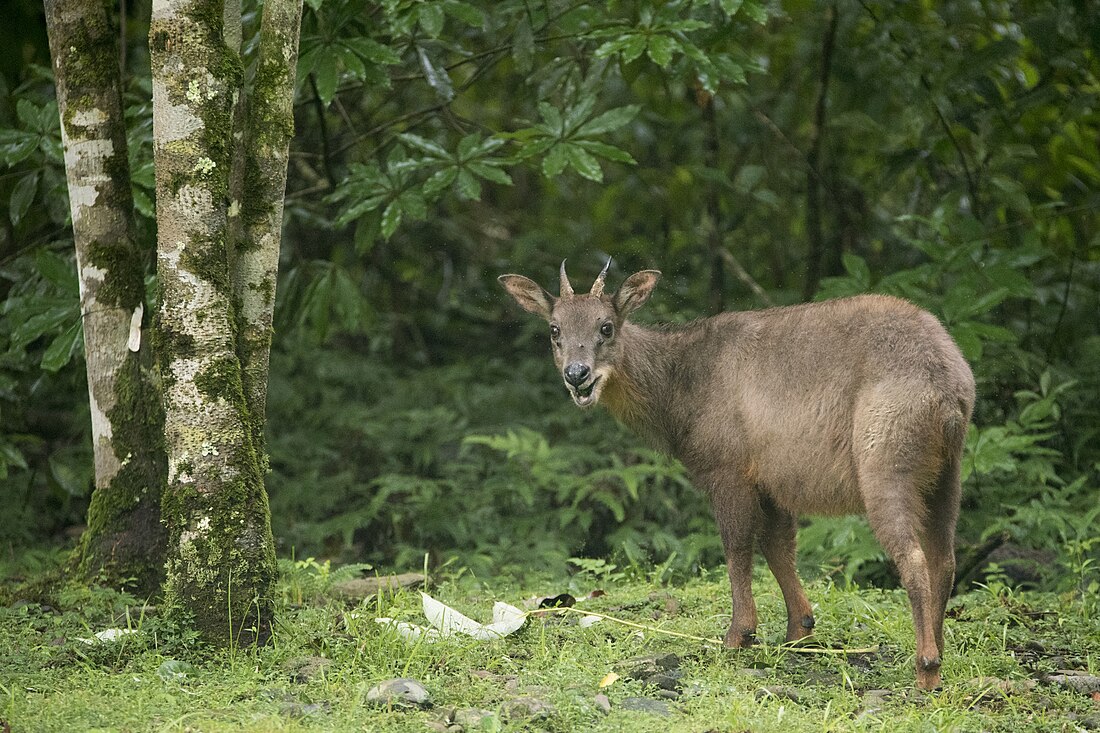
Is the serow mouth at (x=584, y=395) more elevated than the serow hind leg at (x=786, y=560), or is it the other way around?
the serow mouth at (x=584, y=395)

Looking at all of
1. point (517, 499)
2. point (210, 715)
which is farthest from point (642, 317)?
point (210, 715)

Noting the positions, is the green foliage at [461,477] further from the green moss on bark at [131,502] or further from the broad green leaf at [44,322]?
the broad green leaf at [44,322]

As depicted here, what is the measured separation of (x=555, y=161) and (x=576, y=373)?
1.38 meters

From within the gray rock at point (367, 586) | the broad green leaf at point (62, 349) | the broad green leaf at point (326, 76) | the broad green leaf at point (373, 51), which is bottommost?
the gray rock at point (367, 586)

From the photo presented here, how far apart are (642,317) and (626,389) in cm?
311

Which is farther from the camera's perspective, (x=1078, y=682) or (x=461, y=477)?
(x=461, y=477)

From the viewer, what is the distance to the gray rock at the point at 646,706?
439 centimetres

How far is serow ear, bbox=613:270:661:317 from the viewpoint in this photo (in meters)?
6.54

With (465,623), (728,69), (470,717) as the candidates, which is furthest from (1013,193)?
(470,717)

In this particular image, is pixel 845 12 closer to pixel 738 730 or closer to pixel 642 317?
pixel 642 317

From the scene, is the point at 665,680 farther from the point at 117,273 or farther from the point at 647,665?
the point at 117,273

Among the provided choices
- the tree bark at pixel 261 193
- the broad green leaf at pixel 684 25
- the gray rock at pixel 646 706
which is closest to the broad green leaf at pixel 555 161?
the broad green leaf at pixel 684 25

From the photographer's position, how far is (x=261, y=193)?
522 centimetres

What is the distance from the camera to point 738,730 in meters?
4.12
